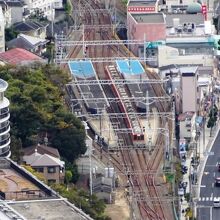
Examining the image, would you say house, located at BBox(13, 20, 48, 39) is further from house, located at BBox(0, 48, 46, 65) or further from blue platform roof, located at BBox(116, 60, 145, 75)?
blue platform roof, located at BBox(116, 60, 145, 75)

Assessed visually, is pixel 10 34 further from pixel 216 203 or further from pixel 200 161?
pixel 216 203

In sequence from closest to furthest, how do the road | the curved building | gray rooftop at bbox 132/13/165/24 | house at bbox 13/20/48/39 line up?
the road
the curved building
gray rooftop at bbox 132/13/165/24
house at bbox 13/20/48/39

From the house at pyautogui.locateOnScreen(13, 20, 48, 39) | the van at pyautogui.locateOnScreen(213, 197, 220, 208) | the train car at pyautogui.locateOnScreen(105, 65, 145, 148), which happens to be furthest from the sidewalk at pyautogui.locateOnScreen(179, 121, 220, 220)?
the house at pyautogui.locateOnScreen(13, 20, 48, 39)

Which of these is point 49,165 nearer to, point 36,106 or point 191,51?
point 36,106

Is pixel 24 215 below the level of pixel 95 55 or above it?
above

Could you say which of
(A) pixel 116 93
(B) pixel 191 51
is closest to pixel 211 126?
(A) pixel 116 93

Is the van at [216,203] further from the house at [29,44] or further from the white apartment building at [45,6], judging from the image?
the white apartment building at [45,6]

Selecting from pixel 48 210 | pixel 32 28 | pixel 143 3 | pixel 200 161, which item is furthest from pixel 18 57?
pixel 48 210
